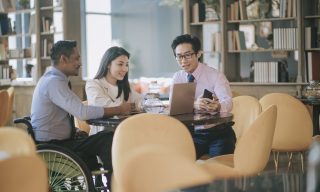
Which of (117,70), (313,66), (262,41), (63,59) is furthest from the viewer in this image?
(262,41)

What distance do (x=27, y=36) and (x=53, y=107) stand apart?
20.1 ft

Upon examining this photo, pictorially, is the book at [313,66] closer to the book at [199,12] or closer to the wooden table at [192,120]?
the book at [199,12]

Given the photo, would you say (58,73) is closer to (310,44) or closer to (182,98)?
(182,98)

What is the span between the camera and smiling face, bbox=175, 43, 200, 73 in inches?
194

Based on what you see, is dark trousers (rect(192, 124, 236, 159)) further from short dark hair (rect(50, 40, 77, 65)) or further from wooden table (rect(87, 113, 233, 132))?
short dark hair (rect(50, 40, 77, 65))

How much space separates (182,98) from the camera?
4.36 meters

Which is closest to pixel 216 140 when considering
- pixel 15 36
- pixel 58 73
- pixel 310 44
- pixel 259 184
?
pixel 58 73

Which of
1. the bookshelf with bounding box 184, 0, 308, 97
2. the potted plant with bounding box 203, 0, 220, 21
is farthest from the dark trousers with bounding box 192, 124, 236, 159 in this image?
the potted plant with bounding box 203, 0, 220, 21

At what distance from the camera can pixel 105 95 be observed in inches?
183

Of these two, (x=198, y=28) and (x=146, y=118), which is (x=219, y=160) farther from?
(x=198, y=28)

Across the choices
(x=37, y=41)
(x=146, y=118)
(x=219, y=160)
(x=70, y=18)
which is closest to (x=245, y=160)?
(x=219, y=160)

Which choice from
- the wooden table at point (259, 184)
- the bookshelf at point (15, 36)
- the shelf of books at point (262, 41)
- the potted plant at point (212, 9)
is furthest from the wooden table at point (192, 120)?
the bookshelf at point (15, 36)

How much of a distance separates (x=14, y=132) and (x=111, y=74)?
2.15 m

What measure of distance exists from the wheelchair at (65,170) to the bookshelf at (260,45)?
397cm
